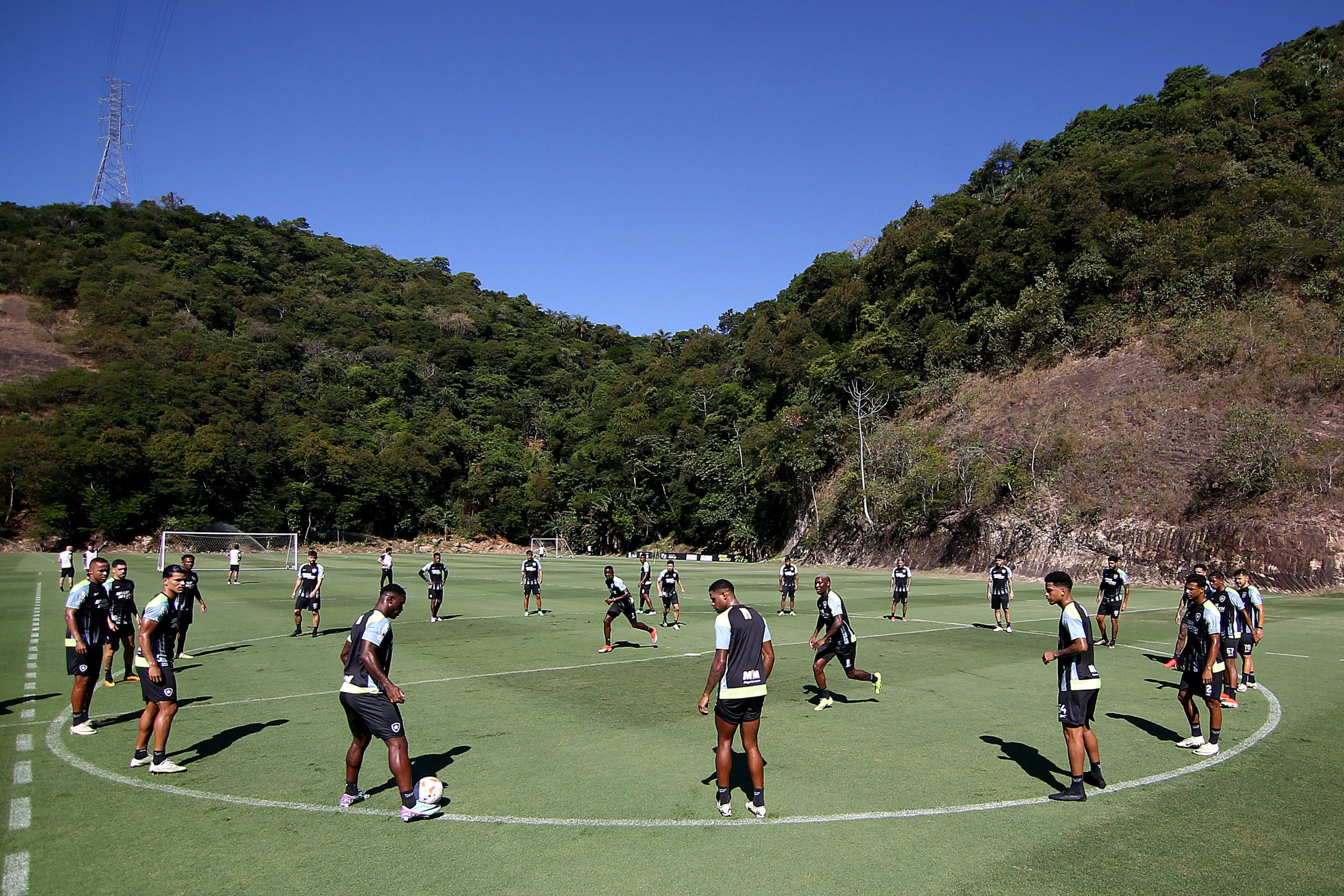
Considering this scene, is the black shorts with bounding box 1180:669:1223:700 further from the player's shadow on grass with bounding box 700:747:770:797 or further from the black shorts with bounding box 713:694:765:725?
the black shorts with bounding box 713:694:765:725

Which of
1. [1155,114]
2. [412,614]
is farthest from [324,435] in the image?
[1155,114]

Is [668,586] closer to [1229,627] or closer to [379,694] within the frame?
[1229,627]

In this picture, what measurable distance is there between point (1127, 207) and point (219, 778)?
6782 cm

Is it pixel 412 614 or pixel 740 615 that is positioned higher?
pixel 740 615

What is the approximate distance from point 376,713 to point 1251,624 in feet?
42.5

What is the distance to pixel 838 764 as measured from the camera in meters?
7.96

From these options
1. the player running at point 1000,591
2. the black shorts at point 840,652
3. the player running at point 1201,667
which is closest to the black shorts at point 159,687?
the black shorts at point 840,652

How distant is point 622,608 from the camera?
1658 cm

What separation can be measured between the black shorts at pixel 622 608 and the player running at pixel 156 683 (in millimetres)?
9185

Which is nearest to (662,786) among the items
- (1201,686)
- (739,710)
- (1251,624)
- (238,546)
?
(739,710)

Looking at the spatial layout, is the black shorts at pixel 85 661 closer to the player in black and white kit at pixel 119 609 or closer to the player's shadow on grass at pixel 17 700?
the player in black and white kit at pixel 119 609

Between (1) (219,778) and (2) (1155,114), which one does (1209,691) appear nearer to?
(1) (219,778)

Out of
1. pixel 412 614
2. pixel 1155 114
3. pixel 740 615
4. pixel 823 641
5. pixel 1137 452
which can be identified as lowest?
pixel 412 614

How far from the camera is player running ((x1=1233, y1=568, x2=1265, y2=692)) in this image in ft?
38.0
